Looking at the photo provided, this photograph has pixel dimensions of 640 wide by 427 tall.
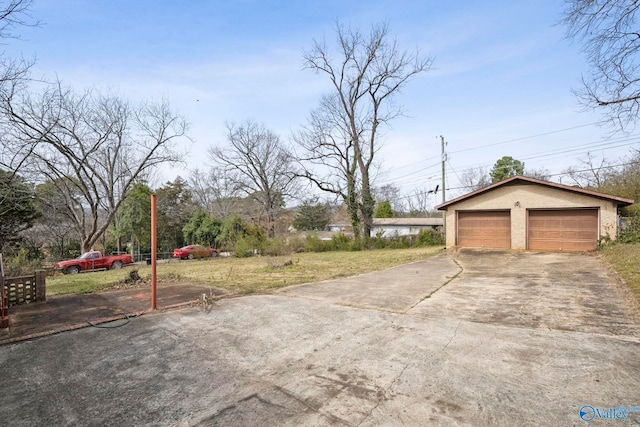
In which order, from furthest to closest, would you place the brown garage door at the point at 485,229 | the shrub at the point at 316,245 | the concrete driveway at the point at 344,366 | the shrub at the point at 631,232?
1. the shrub at the point at 316,245
2. the brown garage door at the point at 485,229
3. the shrub at the point at 631,232
4. the concrete driveway at the point at 344,366

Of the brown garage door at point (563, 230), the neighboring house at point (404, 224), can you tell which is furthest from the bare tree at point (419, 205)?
the brown garage door at point (563, 230)

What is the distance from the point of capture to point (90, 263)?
1695 centimetres

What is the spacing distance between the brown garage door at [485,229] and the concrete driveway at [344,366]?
33.8ft

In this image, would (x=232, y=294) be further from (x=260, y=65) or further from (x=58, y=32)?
(x=260, y=65)

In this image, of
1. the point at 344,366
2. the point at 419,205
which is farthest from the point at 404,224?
the point at 344,366

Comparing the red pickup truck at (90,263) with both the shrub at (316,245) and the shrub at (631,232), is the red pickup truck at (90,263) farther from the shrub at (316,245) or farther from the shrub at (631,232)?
the shrub at (631,232)

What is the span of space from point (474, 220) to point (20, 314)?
699 inches

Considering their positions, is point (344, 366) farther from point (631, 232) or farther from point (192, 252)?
point (192, 252)

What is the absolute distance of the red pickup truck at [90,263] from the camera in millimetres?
16016

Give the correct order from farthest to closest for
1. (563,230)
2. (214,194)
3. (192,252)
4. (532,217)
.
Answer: (214,194) → (192,252) → (532,217) → (563,230)

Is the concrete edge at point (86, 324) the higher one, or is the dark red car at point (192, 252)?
the concrete edge at point (86, 324)

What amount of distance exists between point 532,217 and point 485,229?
216cm

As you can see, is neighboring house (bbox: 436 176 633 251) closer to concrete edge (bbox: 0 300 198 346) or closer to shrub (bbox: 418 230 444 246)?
shrub (bbox: 418 230 444 246)

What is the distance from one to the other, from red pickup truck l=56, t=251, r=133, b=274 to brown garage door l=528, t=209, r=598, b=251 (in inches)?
888
